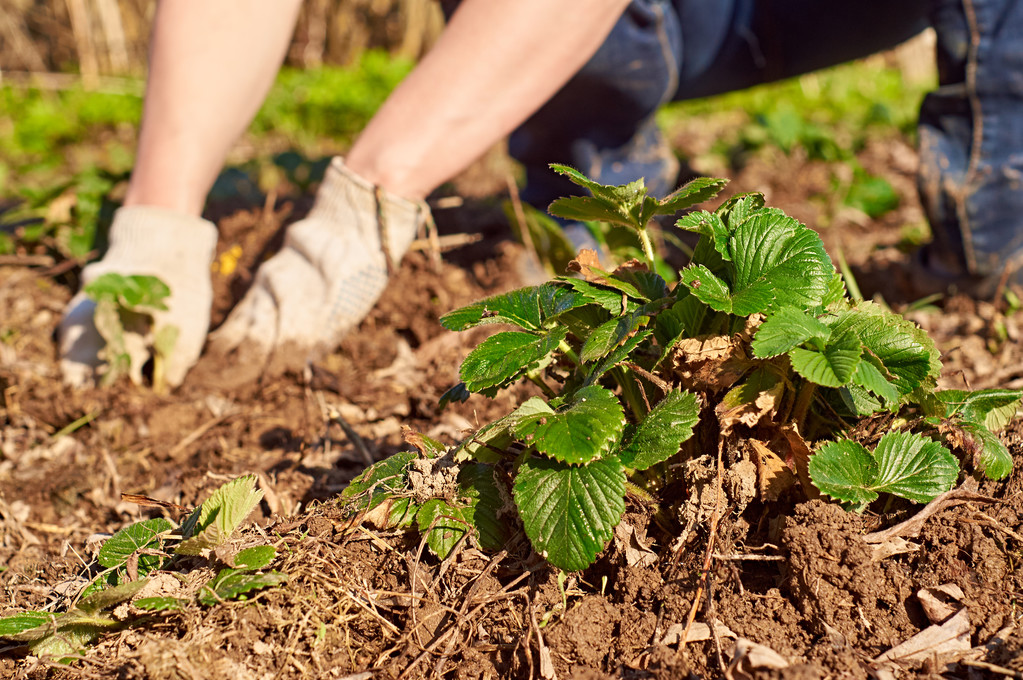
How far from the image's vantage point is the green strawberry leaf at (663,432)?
1.05 metres

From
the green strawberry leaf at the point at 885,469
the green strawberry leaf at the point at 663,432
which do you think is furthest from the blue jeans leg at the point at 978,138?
the green strawberry leaf at the point at 663,432

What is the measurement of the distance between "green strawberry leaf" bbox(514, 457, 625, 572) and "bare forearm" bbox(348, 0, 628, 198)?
118 centimetres

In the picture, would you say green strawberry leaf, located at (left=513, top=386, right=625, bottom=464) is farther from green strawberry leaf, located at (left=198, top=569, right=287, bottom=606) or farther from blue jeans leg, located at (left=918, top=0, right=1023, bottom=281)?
blue jeans leg, located at (left=918, top=0, right=1023, bottom=281)

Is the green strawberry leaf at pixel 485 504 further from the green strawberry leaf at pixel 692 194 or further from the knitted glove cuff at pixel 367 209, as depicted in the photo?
the knitted glove cuff at pixel 367 209

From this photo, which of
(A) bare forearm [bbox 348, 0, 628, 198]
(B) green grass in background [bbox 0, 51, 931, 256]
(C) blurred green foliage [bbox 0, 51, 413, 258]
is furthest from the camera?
(C) blurred green foliage [bbox 0, 51, 413, 258]

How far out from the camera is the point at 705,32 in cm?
285

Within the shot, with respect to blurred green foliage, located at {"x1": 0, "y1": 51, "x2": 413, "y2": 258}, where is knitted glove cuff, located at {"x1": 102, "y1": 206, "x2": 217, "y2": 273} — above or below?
above

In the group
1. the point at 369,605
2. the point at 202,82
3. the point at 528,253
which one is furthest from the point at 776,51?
the point at 369,605

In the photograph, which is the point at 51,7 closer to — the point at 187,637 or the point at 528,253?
the point at 528,253

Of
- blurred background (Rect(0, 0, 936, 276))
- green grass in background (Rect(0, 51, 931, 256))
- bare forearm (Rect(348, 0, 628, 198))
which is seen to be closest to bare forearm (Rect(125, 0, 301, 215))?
bare forearm (Rect(348, 0, 628, 198))

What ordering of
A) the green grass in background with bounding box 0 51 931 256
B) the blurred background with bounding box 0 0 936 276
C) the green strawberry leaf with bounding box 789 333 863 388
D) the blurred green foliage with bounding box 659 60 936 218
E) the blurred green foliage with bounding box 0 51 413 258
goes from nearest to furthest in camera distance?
1. the green strawberry leaf with bounding box 789 333 863 388
2. the blurred background with bounding box 0 0 936 276
3. the blurred green foliage with bounding box 659 60 936 218
4. the green grass in background with bounding box 0 51 931 256
5. the blurred green foliage with bounding box 0 51 413 258

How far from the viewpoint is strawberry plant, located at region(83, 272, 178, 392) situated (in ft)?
6.46

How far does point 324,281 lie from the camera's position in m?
2.11

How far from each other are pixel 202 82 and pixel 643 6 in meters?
1.38
